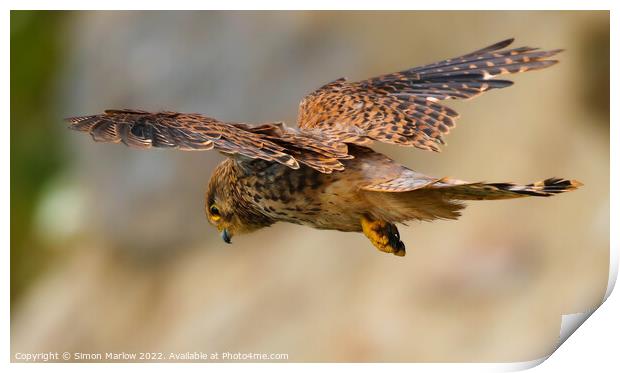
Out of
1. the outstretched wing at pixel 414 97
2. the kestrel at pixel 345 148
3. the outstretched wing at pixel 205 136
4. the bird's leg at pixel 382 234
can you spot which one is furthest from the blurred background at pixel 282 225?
the outstretched wing at pixel 205 136

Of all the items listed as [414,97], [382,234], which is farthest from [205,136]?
Answer: [414,97]

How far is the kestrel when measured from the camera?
11.3 ft

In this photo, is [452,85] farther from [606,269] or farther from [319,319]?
[319,319]

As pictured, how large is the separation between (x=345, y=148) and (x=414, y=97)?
2.89 feet

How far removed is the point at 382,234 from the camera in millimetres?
3719

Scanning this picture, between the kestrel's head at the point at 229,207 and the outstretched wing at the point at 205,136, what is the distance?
46cm

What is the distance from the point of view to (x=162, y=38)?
6801 mm

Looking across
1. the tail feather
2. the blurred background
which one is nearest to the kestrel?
the tail feather

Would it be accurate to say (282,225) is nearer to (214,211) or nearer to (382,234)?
(214,211)

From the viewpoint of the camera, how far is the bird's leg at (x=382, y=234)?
3711 mm

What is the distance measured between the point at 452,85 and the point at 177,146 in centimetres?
164

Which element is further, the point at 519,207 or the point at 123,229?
the point at 123,229

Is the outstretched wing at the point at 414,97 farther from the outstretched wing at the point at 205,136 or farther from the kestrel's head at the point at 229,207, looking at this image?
the outstretched wing at the point at 205,136

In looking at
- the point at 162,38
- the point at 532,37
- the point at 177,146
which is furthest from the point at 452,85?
the point at 162,38
